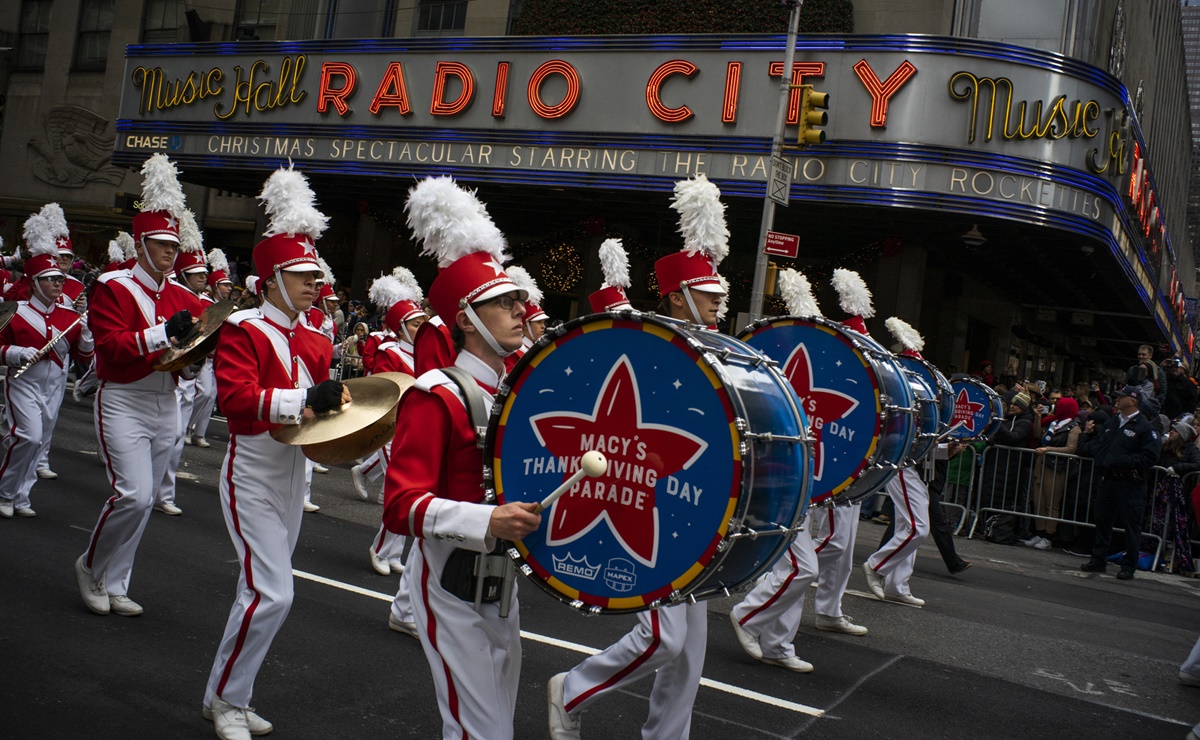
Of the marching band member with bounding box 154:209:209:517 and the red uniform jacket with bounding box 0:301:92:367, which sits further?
the red uniform jacket with bounding box 0:301:92:367

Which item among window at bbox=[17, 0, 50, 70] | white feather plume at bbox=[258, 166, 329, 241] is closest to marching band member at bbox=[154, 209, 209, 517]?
white feather plume at bbox=[258, 166, 329, 241]

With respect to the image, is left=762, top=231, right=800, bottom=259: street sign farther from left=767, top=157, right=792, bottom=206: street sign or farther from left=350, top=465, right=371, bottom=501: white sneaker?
left=350, top=465, right=371, bottom=501: white sneaker

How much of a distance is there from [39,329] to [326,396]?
20.6 ft

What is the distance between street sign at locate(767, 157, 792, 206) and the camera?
1491 cm

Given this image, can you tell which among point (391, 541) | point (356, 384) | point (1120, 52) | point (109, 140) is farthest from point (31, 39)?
point (356, 384)

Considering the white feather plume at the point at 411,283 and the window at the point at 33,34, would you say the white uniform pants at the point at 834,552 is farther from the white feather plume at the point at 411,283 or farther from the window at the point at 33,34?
the window at the point at 33,34

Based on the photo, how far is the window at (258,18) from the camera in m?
28.5

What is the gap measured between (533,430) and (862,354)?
3.23 meters

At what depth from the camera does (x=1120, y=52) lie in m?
23.3

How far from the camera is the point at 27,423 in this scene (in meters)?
8.70

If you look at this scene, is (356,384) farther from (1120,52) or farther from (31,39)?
(31,39)

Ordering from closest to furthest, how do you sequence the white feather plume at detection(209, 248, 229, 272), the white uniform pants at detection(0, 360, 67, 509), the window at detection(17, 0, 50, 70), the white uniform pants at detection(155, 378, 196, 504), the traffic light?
1. the white uniform pants at detection(155, 378, 196, 504)
2. the white uniform pants at detection(0, 360, 67, 509)
3. the traffic light
4. the white feather plume at detection(209, 248, 229, 272)
5. the window at detection(17, 0, 50, 70)

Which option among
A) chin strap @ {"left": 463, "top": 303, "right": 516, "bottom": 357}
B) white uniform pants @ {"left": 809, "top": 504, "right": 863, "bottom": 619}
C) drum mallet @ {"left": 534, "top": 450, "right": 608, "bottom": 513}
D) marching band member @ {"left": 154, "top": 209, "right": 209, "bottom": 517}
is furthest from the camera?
marching band member @ {"left": 154, "top": 209, "right": 209, "bottom": 517}

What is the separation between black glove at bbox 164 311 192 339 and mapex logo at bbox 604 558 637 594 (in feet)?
11.5
